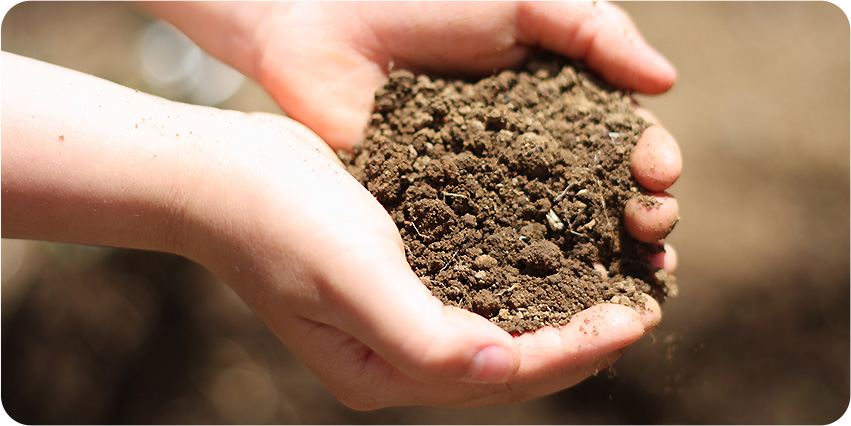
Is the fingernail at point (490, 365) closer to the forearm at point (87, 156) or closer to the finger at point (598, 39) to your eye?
the forearm at point (87, 156)

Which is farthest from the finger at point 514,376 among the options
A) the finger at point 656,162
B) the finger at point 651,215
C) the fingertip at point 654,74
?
the fingertip at point 654,74

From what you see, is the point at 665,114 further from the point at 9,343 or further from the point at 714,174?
the point at 9,343

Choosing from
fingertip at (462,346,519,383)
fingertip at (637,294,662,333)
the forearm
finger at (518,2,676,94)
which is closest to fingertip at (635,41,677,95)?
finger at (518,2,676,94)

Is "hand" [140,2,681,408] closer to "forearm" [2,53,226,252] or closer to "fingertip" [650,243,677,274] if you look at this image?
"fingertip" [650,243,677,274]

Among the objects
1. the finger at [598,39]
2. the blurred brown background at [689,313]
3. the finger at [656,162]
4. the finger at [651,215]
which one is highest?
the finger at [598,39]

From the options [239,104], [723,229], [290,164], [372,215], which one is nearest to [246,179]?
[290,164]

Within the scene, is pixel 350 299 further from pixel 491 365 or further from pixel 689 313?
pixel 689 313
